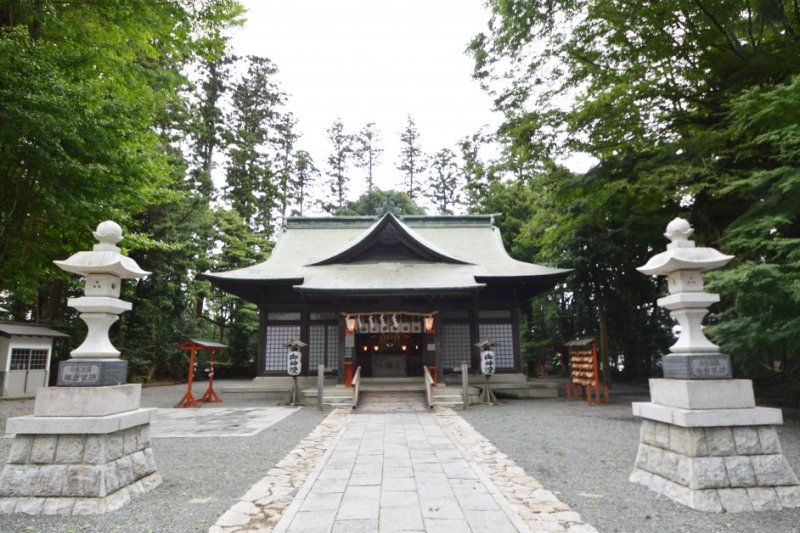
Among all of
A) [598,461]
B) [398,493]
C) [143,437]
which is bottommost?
[598,461]

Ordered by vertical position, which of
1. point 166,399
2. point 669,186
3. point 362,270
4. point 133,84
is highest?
point 133,84

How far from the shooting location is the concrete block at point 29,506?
406 centimetres

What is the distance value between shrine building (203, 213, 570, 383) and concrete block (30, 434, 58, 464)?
923 cm

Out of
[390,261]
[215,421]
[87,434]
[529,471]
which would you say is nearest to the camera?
[87,434]

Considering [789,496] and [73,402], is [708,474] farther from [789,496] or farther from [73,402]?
[73,402]

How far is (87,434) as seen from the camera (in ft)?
14.1

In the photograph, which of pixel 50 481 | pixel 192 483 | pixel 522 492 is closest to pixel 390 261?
pixel 192 483

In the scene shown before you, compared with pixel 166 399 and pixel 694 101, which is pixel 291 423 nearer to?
pixel 166 399

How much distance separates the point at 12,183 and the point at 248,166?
69.8 feet

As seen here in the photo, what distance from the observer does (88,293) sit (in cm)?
486

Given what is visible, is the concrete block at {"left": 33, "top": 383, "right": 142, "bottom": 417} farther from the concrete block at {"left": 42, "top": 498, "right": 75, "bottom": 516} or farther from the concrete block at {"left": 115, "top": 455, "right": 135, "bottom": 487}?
the concrete block at {"left": 42, "top": 498, "right": 75, "bottom": 516}

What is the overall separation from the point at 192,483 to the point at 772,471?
641cm

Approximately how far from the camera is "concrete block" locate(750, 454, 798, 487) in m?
4.20

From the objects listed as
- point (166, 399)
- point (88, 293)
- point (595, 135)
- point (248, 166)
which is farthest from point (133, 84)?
point (248, 166)
